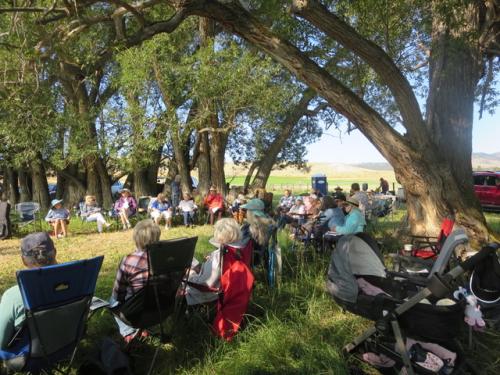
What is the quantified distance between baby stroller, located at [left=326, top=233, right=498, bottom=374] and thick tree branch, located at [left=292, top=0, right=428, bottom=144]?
3610mm

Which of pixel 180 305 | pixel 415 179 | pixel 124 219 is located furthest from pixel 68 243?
pixel 415 179

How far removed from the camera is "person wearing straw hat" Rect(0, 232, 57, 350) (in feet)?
8.65

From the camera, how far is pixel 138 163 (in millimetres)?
12977

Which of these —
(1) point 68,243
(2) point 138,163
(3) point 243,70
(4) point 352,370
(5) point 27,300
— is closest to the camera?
(5) point 27,300

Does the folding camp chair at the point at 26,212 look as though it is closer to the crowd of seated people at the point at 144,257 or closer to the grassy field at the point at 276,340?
the grassy field at the point at 276,340

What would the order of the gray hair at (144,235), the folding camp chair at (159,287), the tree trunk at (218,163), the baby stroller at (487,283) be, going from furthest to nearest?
1. the tree trunk at (218,163)
2. the gray hair at (144,235)
3. the folding camp chair at (159,287)
4. the baby stroller at (487,283)

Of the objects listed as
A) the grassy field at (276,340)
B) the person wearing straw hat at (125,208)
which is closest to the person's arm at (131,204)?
the person wearing straw hat at (125,208)

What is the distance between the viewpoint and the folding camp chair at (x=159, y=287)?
3.10 meters

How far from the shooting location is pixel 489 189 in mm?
17000

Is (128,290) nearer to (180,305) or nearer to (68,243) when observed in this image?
(180,305)

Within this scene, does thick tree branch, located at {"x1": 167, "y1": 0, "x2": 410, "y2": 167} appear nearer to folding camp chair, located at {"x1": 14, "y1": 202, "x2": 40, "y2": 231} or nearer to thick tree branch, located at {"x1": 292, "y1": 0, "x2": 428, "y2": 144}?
thick tree branch, located at {"x1": 292, "y1": 0, "x2": 428, "y2": 144}

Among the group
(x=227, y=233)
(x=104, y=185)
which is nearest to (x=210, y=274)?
(x=227, y=233)

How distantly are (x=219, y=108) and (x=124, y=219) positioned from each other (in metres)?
4.37

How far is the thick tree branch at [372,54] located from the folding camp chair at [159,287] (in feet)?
12.9
